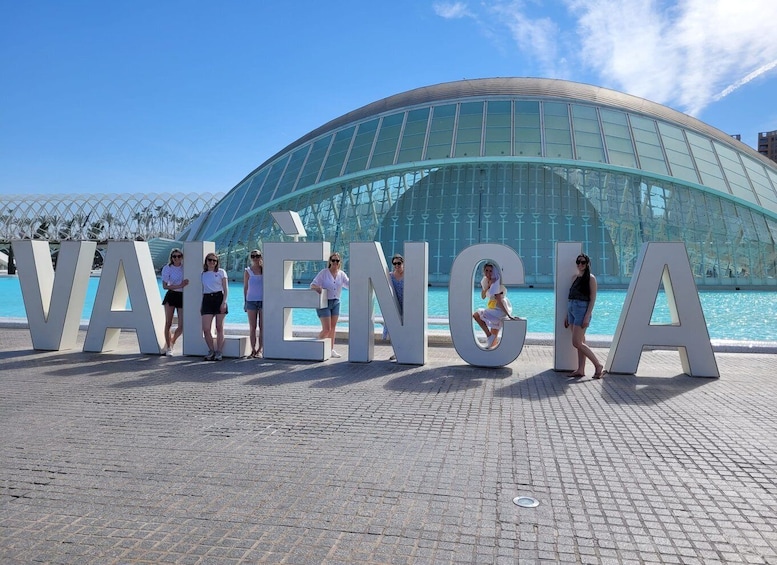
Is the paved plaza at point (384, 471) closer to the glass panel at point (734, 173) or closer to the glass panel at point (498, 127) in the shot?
the glass panel at point (498, 127)

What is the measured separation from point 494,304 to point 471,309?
2.28 ft

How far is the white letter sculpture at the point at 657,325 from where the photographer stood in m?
8.07

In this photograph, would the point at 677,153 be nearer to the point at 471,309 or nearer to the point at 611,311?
the point at 611,311

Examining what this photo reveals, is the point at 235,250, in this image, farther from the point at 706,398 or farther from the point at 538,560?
the point at 538,560

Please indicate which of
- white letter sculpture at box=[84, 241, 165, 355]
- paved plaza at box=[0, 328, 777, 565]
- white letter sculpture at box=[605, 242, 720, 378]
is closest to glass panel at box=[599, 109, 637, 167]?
white letter sculpture at box=[605, 242, 720, 378]

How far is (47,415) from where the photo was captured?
5.65m

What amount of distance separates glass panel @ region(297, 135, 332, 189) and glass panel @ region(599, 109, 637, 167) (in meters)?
13.9

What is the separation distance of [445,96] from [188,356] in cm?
2532

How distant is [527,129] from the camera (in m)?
28.2

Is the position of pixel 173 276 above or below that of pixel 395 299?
above

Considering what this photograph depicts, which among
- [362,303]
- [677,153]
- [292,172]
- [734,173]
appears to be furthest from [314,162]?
[362,303]

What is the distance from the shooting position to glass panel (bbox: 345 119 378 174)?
28.7m

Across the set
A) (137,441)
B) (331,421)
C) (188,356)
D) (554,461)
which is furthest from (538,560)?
(188,356)

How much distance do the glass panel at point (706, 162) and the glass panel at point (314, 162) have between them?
18097mm
